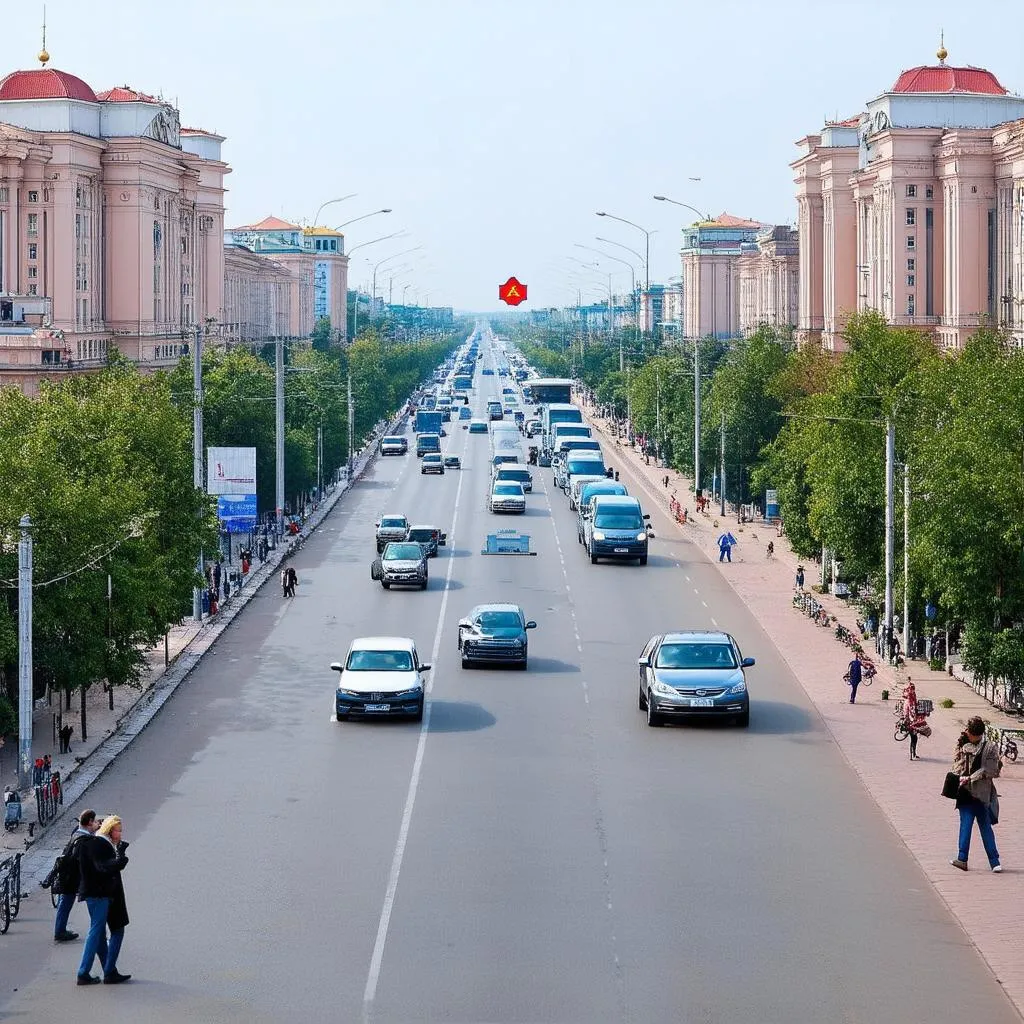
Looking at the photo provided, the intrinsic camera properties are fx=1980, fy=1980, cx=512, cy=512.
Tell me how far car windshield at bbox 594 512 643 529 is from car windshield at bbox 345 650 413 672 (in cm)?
2701

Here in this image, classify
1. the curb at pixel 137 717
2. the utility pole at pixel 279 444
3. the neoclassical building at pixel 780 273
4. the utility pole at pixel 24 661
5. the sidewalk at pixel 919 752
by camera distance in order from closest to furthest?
1. the sidewalk at pixel 919 752
2. the curb at pixel 137 717
3. the utility pole at pixel 24 661
4. the utility pole at pixel 279 444
5. the neoclassical building at pixel 780 273

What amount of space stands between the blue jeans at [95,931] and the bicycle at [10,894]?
2667 mm

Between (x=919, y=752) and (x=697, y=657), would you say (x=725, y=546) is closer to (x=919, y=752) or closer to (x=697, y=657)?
(x=697, y=657)

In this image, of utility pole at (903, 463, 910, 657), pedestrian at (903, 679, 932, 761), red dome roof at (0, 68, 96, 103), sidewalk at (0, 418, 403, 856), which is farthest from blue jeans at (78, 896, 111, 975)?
red dome roof at (0, 68, 96, 103)

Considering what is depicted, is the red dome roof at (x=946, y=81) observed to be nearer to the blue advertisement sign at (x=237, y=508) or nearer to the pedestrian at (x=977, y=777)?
the blue advertisement sign at (x=237, y=508)

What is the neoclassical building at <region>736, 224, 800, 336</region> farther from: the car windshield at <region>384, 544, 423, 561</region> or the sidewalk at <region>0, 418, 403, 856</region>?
the sidewalk at <region>0, 418, 403, 856</region>

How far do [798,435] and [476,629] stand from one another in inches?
803

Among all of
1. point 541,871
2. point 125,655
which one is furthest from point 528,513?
point 541,871

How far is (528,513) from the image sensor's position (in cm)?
8094

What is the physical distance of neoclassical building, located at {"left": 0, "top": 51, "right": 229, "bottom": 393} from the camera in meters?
Answer: 104

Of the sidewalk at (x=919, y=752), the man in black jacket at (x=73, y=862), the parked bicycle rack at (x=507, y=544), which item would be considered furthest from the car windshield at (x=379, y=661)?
the parked bicycle rack at (x=507, y=544)

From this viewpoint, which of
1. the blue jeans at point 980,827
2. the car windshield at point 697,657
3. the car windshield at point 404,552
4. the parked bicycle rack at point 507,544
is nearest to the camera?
the blue jeans at point 980,827

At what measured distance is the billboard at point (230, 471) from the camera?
57.8 m

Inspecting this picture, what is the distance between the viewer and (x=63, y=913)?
21000 millimetres
